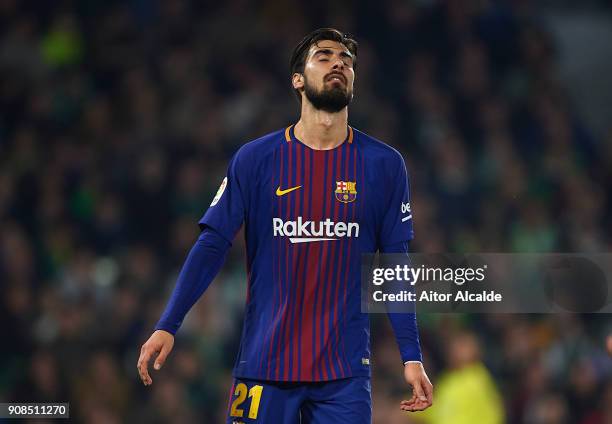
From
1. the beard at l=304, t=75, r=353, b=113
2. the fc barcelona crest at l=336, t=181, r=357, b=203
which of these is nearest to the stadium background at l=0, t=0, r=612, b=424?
the fc barcelona crest at l=336, t=181, r=357, b=203

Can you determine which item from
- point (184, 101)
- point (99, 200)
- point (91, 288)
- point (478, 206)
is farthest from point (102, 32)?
point (478, 206)

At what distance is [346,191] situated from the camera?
4.50 meters

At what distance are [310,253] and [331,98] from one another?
0.61 metres

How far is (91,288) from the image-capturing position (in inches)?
372

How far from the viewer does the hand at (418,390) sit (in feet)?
14.0

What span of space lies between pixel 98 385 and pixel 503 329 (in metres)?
3.17

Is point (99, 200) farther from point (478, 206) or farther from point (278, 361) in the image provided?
point (278, 361)

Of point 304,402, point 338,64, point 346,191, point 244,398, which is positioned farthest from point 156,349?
point 338,64

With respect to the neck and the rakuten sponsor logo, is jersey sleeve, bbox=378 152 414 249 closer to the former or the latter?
the rakuten sponsor logo

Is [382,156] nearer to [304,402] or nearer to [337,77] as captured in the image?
[337,77]

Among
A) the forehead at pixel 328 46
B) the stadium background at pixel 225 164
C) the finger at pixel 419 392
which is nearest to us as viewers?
the finger at pixel 419 392

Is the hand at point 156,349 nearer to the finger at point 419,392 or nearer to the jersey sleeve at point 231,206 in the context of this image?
the jersey sleeve at point 231,206

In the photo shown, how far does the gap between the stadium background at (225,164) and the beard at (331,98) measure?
12.9ft

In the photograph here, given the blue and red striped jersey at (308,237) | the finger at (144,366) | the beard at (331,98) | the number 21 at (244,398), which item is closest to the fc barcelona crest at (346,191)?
the blue and red striped jersey at (308,237)
